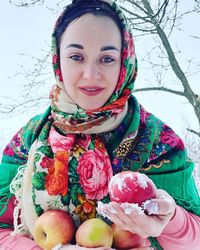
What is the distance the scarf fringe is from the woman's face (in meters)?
0.28

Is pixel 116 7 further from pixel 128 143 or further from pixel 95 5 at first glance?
pixel 128 143

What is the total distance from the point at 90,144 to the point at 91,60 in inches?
9.7

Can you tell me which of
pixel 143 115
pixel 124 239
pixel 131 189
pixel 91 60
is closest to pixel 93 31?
pixel 91 60

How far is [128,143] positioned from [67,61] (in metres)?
0.29

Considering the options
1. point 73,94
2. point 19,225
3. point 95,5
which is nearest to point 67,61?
point 73,94

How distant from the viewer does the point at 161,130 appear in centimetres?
110

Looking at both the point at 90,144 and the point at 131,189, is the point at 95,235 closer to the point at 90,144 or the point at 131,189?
the point at 131,189

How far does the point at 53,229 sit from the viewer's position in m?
0.88

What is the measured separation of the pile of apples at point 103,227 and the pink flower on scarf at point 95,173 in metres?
0.10

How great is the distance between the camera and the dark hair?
3.47 feet

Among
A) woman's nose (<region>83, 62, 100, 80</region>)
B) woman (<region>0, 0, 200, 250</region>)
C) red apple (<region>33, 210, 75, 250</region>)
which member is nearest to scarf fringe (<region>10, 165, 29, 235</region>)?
woman (<region>0, 0, 200, 250</region>)

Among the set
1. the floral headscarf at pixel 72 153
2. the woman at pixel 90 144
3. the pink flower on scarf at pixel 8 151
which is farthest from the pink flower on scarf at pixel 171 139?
the pink flower on scarf at pixel 8 151

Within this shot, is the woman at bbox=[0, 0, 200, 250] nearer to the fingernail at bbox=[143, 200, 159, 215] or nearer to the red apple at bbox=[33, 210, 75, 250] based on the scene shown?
the red apple at bbox=[33, 210, 75, 250]

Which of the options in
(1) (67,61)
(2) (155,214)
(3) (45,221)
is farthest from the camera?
(1) (67,61)
